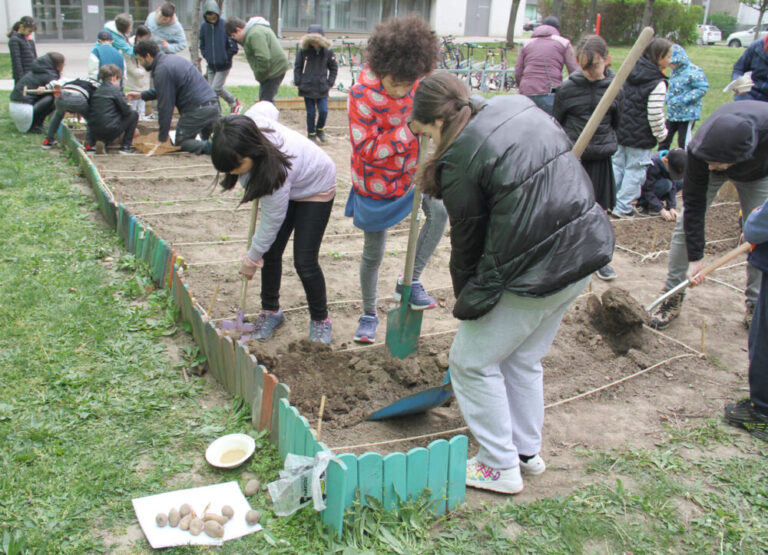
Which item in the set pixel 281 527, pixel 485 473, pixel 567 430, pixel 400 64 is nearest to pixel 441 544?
pixel 485 473

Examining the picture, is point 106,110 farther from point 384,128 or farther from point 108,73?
point 384,128

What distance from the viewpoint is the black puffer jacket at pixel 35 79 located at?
866cm

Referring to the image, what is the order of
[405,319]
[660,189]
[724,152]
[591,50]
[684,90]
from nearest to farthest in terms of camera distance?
[724,152], [405,319], [591,50], [660,189], [684,90]

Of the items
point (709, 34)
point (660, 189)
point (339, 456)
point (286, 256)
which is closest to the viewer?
point (339, 456)

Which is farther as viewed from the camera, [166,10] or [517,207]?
[166,10]

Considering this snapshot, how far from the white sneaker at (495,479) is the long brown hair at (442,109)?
44.9 inches

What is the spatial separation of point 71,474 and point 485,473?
163 centimetres

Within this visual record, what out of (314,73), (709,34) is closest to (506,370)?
(314,73)

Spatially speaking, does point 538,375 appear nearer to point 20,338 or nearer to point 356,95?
point 356,95

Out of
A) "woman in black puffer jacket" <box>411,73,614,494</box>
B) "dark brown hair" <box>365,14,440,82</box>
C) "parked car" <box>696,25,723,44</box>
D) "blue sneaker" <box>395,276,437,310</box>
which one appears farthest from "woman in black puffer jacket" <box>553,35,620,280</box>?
"parked car" <box>696,25,723,44</box>

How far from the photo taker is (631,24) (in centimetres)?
2950

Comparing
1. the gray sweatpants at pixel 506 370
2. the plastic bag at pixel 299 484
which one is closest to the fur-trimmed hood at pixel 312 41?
the gray sweatpants at pixel 506 370

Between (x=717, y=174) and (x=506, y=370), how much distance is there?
229cm

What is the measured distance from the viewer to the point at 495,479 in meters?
2.60
